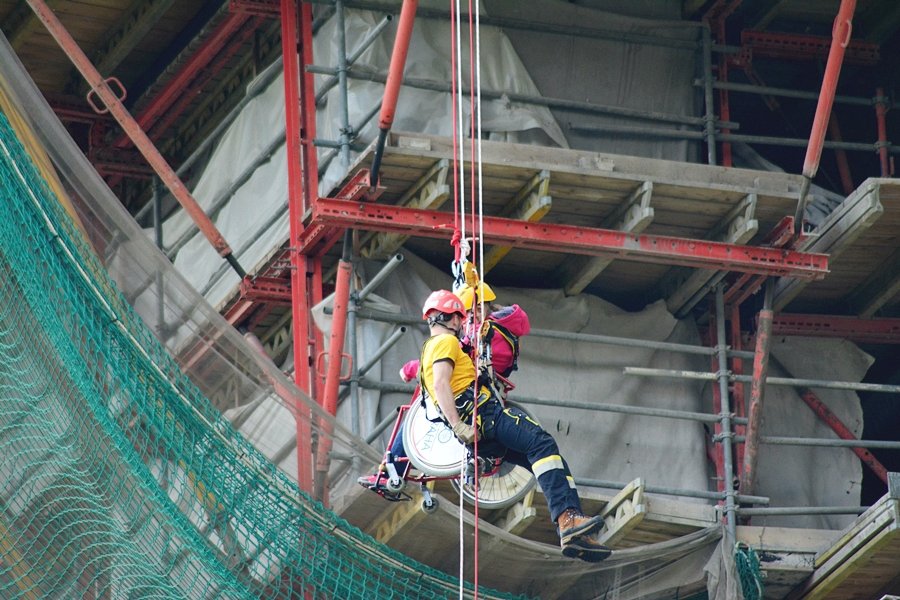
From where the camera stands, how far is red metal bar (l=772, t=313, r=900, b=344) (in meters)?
25.6

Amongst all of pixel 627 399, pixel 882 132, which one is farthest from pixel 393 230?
pixel 882 132

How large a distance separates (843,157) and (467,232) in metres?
5.93

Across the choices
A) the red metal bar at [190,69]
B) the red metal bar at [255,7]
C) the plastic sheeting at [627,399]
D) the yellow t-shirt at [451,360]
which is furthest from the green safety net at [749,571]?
the red metal bar at [190,69]

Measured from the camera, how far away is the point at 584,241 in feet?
75.0

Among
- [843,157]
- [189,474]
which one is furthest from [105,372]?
[843,157]

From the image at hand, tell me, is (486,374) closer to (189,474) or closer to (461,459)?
(461,459)

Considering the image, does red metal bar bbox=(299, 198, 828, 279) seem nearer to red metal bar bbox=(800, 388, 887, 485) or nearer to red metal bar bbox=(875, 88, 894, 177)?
red metal bar bbox=(800, 388, 887, 485)

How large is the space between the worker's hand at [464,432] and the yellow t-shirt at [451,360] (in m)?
0.27

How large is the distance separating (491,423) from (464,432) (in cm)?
32

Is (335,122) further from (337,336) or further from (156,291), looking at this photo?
(156,291)

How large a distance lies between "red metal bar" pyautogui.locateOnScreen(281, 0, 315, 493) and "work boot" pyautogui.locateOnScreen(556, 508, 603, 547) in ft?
14.1

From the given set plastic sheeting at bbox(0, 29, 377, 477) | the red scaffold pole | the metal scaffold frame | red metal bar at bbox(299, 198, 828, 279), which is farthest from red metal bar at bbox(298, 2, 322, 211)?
the red scaffold pole

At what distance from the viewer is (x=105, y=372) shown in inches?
811

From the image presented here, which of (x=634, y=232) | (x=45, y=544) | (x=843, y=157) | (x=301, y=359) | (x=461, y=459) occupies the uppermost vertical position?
(x=843, y=157)
